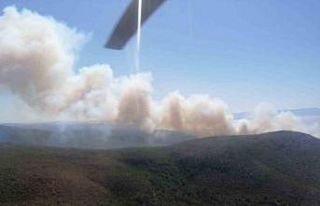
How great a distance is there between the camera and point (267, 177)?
379ft

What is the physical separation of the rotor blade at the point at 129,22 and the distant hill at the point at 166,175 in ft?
253

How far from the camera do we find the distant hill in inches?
3497

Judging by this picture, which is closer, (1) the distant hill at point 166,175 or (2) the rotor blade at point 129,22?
(2) the rotor blade at point 129,22

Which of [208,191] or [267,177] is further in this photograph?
[267,177]

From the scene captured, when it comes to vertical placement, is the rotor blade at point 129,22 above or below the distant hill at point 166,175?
above

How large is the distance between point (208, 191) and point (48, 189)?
124 feet

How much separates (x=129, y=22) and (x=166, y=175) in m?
103

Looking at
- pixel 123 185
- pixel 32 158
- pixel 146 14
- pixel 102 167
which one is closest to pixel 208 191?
pixel 123 185

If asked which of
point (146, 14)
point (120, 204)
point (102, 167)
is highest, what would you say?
point (146, 14)

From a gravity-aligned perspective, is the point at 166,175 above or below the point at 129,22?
below

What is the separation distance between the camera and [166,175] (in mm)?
108562

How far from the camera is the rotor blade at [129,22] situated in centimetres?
677

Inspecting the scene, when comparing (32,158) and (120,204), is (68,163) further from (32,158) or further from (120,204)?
(120,204)

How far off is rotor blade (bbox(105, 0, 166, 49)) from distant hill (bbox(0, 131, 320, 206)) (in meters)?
77.2
